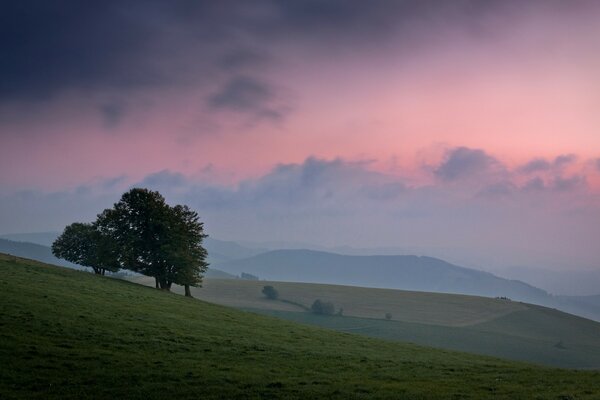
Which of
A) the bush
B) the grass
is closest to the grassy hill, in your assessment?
the grass

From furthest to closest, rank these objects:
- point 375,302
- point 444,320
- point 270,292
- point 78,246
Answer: point 270,292 → point 375,302 → point 444,320 → point 78,246

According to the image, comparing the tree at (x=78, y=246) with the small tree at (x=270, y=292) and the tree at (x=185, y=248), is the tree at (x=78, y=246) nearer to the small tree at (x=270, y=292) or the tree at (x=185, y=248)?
the tree at (x=185, y=248)

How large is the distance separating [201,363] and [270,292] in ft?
338

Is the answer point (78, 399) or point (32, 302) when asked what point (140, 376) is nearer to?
point (78, 399)

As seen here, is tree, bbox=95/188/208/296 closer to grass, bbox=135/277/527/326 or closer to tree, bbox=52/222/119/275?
tree, bbox=52/222/119/275

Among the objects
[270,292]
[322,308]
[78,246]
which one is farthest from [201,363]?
[270,292]

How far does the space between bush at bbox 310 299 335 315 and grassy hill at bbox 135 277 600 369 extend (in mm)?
2917

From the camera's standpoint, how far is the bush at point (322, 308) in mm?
112562

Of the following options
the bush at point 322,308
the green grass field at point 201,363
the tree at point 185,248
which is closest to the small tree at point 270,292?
the bush at point 322,308

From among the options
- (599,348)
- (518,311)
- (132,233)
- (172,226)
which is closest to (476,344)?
(599,348)

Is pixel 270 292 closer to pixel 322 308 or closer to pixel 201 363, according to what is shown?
pixel 322 308

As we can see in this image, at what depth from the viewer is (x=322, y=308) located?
371 feet

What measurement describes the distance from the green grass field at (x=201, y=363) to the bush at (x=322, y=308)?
66580 mm

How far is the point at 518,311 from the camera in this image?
12762 cm
